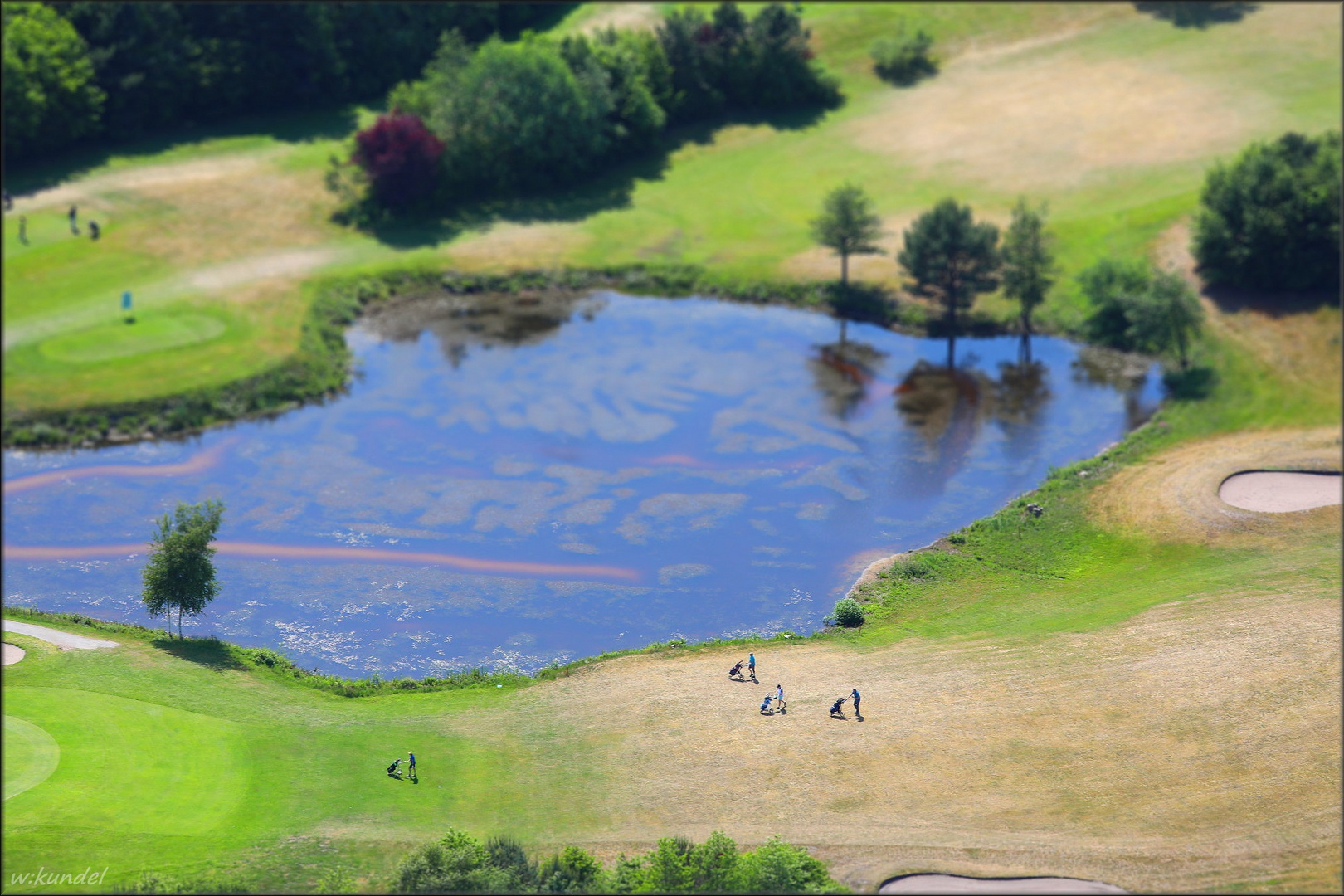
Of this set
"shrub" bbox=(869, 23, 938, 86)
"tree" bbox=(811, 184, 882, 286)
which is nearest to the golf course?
"tree" bbox=(811, 184, 882, 286)

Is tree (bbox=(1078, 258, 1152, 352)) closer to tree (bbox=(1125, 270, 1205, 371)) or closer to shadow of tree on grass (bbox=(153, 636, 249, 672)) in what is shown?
tree (bbox=(1125, 270, 1205, 371))

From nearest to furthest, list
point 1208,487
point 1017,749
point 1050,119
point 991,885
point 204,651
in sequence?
point 991,885, point 1017,749, point 204,651, point 1208,487, point 1050,119

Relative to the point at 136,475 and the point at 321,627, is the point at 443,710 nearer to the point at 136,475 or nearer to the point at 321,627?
the point at 321,627

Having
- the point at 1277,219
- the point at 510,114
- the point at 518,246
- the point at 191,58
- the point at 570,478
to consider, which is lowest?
the point at 570,478

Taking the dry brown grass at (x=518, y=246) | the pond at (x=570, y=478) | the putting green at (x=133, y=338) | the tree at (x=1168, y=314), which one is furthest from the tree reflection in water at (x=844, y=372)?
the putting green at (x=133, y=338)

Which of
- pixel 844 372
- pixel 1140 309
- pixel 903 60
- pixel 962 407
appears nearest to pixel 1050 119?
pixel 903 60

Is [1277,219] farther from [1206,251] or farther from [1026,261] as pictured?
[1026,261]
